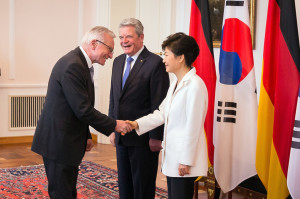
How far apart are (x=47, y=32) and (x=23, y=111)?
4.53ft

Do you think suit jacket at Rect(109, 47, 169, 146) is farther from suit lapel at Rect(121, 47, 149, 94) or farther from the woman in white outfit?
the woman in white outfit

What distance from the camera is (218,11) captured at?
6082 mm

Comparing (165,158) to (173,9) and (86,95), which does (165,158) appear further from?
(173,9)

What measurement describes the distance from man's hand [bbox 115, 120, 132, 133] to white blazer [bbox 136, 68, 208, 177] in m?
0.40

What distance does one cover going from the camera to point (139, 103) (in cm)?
350

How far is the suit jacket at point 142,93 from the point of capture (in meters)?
3.45

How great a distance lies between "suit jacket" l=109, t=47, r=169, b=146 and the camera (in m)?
3.45

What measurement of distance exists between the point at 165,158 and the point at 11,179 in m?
2.98

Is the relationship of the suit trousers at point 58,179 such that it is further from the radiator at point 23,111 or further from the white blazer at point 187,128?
the radiator at point 23,111

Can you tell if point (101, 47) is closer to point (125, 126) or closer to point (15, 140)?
point (125, 126)

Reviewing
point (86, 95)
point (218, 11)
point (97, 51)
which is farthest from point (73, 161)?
point (218, 11)

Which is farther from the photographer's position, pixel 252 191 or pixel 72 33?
pixel 72 33

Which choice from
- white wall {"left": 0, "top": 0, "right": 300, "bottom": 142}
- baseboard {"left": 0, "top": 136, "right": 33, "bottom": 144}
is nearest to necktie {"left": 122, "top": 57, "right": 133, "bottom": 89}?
white wall {"left": 0, "top": 0, "right": 300, "bottom": 142}

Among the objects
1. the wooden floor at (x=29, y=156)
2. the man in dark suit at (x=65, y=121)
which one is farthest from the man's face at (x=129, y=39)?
the wooden floor at (x=29, y=156)
